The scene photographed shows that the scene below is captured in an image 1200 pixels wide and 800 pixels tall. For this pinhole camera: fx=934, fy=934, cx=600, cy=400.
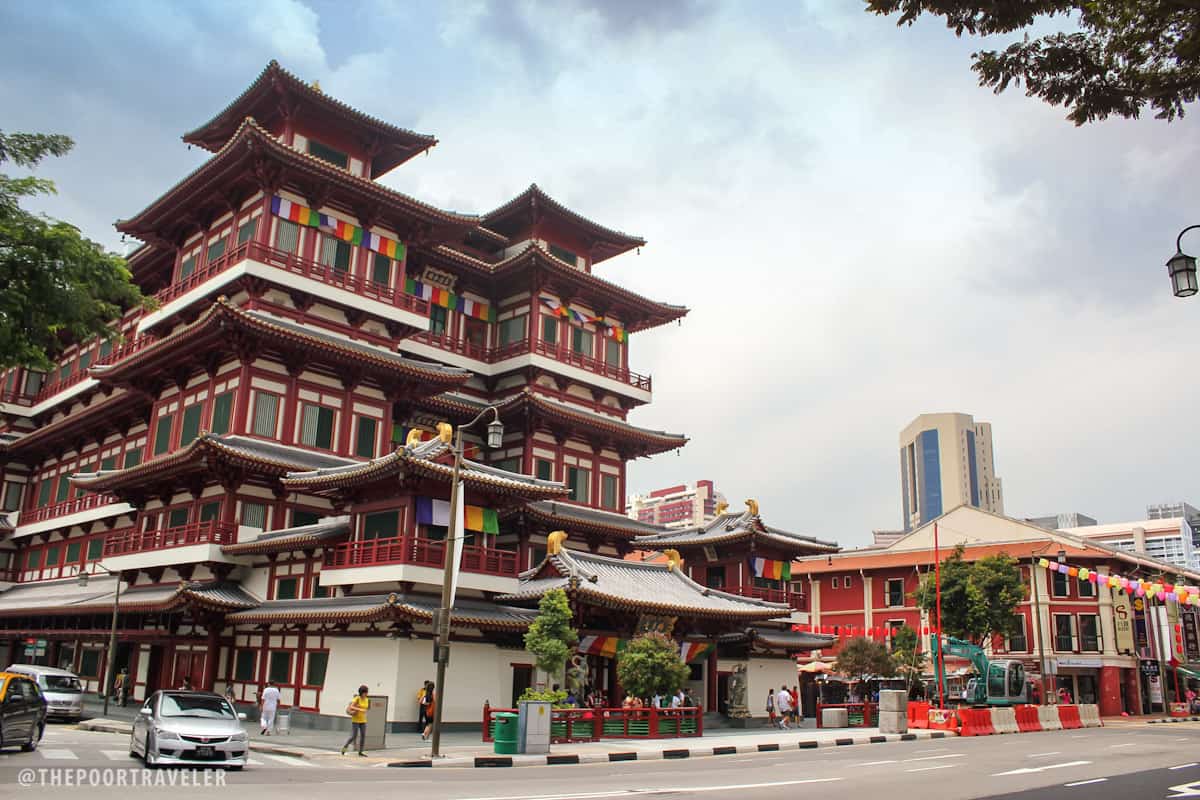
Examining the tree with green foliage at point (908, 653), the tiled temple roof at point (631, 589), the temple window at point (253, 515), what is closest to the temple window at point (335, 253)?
the temple window at point (253, 515)

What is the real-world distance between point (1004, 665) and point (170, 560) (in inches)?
1662

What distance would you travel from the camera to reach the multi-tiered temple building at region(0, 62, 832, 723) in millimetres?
32281

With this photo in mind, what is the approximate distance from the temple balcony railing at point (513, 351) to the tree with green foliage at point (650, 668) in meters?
19.5

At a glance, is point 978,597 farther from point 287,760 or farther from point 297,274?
point 287,760

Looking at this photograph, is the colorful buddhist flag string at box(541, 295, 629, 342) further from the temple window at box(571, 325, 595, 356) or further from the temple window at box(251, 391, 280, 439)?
the temple window at box(251, 391, 280, 439)

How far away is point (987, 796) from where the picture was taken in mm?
15797

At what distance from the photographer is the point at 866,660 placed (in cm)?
5006

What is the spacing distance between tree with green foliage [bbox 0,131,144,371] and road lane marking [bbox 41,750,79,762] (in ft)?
25.6

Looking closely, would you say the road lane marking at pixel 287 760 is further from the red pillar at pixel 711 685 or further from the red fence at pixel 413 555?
the red pillar at pixel 711 685

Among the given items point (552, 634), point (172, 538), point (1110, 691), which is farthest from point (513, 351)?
point (1110, 691)

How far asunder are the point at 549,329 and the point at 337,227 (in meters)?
12.0

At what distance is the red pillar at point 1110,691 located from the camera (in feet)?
195

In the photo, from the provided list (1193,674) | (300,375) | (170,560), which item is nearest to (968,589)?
(1193,674)

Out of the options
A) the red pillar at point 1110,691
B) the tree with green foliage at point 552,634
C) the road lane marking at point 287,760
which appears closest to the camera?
the road lane marking at point 287,760
